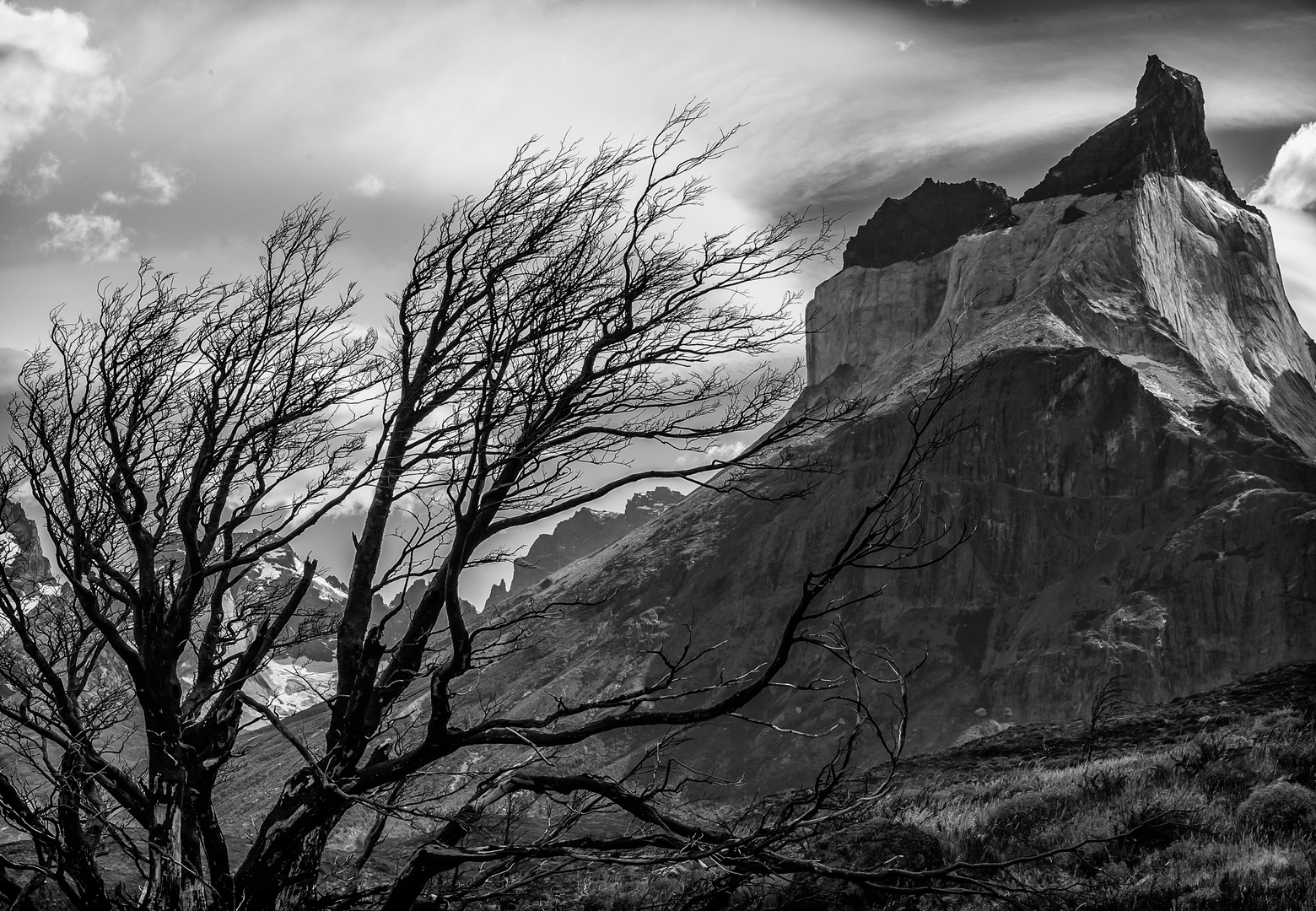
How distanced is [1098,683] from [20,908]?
111 m

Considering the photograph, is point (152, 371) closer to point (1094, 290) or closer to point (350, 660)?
point (350, 660)

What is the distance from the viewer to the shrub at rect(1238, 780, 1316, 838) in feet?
32.2


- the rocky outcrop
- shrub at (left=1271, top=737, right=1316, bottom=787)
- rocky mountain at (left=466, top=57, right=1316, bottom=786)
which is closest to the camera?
shrub at (left=1271, top=737, right=1316, bottom=787)

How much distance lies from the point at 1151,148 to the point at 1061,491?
61698 millimetres

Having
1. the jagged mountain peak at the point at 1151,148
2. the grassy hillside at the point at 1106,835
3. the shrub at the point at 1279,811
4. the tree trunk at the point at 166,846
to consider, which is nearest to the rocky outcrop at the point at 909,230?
the jagged mountain peak at the point at 1151,148

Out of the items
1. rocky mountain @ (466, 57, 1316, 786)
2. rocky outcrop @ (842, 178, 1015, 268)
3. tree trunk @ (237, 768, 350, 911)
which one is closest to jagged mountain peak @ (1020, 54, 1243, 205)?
rocky mountain @ (466, 57, 1316, 786)

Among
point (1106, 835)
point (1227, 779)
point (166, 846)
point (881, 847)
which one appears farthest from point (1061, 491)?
point (166, 846)

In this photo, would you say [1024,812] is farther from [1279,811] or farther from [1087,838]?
[1087,838]

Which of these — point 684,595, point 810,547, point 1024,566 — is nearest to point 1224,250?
point 1024,566

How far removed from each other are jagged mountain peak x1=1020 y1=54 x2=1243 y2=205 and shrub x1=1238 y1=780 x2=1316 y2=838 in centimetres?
16497

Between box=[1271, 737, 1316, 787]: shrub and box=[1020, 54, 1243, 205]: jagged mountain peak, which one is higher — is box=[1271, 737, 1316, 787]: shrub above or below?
below

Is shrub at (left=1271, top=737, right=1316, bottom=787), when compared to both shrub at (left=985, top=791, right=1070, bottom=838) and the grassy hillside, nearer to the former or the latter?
the grassy hillside

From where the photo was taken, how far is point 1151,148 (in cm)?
16625

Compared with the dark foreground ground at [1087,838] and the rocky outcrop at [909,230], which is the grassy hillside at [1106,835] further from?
the rocky outcrop at [909,230]
